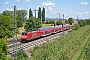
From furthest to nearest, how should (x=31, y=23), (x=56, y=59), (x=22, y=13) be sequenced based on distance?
(x=22, y=13)
(x=31, y=23)
(x=56, y=59)

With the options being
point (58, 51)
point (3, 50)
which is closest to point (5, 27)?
point (58, 51)

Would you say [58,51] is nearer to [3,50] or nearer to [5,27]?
[3,50]

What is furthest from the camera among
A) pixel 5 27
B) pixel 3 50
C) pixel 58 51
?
pixel 5 27

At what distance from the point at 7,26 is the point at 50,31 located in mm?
20042

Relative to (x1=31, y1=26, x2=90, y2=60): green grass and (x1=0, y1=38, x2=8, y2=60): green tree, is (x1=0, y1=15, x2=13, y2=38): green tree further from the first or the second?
(x1=0, y1=38, x2=8, y2=60): green tree

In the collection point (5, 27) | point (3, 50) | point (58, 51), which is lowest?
point (58, 51)

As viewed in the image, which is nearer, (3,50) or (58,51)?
(3,50)

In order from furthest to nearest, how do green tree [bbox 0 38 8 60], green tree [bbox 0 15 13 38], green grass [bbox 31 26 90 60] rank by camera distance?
green tree [bbox 0 15 13 38] < green grass [bbox 31 26 90 60] < green tree [bbox 0 38 8 60]

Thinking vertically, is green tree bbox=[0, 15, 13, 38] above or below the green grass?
above

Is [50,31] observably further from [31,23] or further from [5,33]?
[5,33]

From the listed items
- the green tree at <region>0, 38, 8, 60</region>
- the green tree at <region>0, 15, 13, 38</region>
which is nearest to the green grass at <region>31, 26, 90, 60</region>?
the green tree at <region>0, 38, 8, 60</region>

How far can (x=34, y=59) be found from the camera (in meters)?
25.5

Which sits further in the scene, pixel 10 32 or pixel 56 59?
pixel 10 32

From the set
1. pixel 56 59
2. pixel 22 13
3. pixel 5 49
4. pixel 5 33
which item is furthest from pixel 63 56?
pixel 22 13
